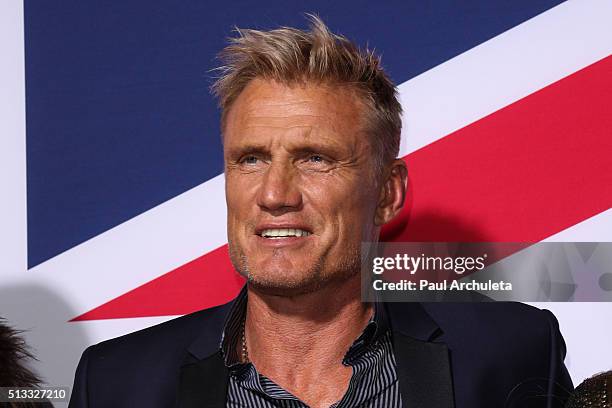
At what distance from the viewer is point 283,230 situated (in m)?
1.50

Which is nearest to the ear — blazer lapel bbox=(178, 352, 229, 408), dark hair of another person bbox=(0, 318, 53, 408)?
blazer lapel bbox=(178, 352, 229, 408)

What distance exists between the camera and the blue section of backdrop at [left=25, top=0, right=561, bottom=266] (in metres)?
1.84

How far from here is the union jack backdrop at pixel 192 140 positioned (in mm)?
1825

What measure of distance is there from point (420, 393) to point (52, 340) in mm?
762

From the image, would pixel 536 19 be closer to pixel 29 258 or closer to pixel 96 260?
pixel 96 260

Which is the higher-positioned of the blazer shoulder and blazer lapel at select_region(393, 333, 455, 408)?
the blazer shoulder

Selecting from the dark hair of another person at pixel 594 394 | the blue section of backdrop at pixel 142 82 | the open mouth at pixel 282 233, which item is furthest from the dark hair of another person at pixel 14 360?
the dark hair of another person at pixel 594 394

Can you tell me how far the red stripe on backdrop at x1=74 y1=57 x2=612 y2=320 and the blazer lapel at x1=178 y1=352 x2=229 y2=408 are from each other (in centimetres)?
32

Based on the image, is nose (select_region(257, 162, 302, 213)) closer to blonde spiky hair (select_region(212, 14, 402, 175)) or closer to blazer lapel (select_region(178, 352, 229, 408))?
blonde spiky hair (select_region(212, 14, 402, 175))

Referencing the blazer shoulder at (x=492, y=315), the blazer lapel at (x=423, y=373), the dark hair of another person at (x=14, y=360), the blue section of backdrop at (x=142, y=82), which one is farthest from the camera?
the blue section of backdrop at (x=142, y=82)

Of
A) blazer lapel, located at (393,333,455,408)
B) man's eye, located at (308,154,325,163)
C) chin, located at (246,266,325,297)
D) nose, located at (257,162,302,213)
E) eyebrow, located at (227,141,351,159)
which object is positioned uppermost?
eyebrow, located at (227,141,351,159)

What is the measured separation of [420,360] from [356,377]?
0.11m

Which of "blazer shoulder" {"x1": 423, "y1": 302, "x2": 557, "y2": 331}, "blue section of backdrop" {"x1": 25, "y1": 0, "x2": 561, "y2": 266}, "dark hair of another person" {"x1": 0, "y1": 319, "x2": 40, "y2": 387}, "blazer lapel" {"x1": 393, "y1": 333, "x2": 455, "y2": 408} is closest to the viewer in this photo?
"blazer lapel" {"x1": 393, "y1": 333, "x2": 455, "y2": 408}

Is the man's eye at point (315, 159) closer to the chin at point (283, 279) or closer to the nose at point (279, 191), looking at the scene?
the nose at point (279, 191)
